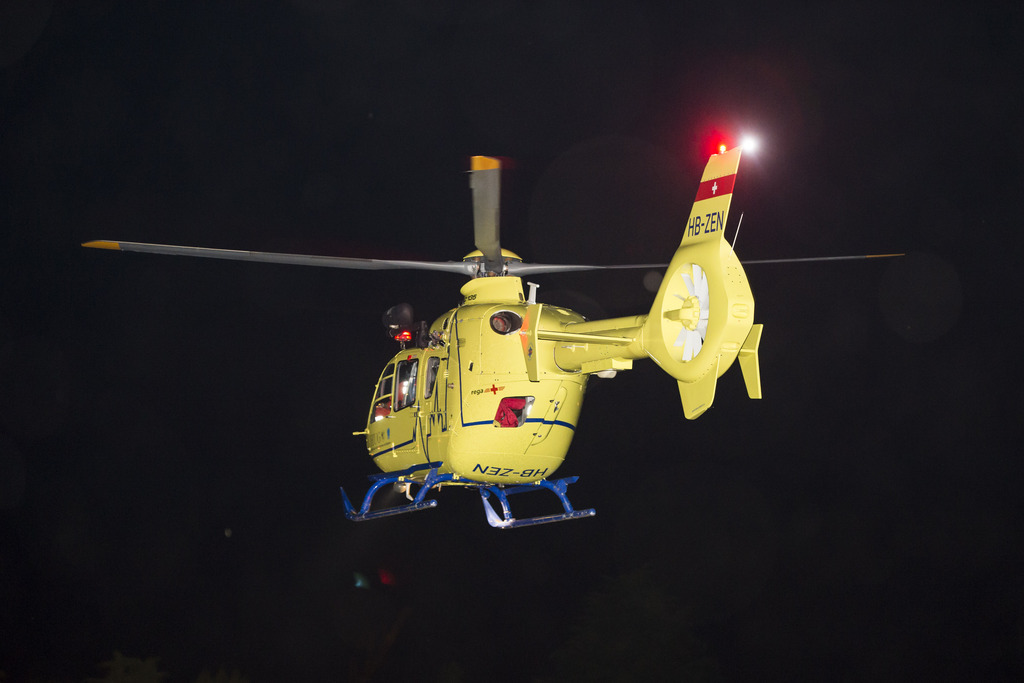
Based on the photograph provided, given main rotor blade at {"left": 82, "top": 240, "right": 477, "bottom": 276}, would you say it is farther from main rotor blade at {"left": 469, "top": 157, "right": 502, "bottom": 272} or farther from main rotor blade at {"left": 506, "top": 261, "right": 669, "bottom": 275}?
main rotor blade at {"left": 469, "top": 157, "right": 502, "bottom": 272}

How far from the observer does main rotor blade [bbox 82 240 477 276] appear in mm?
10141

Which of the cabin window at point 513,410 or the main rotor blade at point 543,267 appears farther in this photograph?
the main rotor blade at point 543,267

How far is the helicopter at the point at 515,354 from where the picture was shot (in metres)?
7.83

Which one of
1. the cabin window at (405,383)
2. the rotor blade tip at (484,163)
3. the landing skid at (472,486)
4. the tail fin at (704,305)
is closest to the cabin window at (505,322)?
the cabin window at (405,383)

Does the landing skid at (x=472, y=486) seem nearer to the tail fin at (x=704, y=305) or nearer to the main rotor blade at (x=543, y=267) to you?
the main rotor blade at (x=543, y=267)

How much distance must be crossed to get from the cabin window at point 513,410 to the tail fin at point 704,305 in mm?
2321

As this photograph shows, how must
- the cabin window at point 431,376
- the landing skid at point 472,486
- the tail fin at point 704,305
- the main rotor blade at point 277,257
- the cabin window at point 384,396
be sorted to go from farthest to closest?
the cabin window at point 384,396 → the cabin window at point 431,376 → the landing skid at point 472,486 → the main rotor blade at point 277,257 → the tail fin at point 704,305

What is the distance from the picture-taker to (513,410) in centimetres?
1023

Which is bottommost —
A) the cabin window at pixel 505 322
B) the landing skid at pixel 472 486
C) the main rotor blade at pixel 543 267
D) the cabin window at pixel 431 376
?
the landing skid at pixel 472 486

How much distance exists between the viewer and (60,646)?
23.2 m

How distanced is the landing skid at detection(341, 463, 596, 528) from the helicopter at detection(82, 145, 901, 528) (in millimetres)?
27

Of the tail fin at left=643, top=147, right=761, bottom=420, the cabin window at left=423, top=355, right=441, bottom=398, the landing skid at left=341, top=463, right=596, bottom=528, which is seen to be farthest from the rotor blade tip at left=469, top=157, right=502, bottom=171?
the landing skid at left=341, top=463, right=596, bottom=528

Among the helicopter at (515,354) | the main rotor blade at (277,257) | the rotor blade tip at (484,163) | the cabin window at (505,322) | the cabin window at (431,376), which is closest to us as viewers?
the helicopter at (515,354)

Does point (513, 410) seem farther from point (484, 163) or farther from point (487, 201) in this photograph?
point (484, 163)
